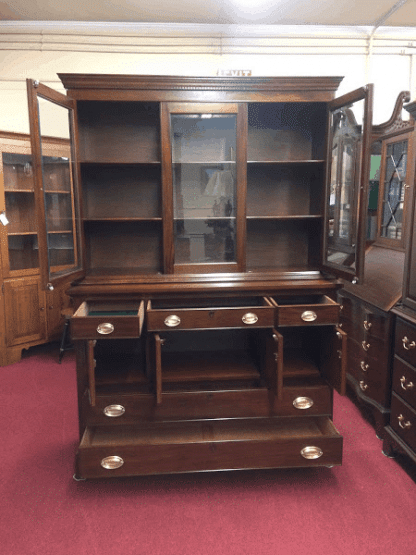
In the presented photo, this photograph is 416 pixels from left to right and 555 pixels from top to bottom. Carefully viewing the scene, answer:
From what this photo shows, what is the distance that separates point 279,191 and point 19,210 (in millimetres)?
2194

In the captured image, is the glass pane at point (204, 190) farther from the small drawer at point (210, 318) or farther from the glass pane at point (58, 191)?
the glass pane at point (58, 191)

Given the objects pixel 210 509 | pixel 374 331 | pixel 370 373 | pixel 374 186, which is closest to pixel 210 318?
pixel 210 509

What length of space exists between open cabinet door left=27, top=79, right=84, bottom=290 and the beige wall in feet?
5.59

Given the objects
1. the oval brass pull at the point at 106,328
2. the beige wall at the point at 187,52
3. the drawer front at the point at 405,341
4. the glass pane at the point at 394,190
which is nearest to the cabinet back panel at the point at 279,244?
the drawer front at the point at 405,341

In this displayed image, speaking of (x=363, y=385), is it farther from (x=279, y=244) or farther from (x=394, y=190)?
(x=394, y=190)

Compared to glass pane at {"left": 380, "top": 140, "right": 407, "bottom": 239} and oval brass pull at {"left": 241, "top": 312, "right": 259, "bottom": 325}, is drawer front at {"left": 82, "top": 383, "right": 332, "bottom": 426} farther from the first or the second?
glass pane at {"left": 380, "top": 140, "right": 407, "bottom": 239}

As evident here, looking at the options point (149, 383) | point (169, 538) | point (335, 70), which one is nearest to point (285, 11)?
point (335, 70)

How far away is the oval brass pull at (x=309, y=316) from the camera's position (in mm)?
1884

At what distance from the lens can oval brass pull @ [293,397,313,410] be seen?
1.99 m

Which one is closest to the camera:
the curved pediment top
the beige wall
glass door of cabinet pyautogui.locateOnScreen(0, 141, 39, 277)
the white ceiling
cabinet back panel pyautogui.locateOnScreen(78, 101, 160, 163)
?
cabinet back panel pyautogui.locateOnScreen(78, 101, 160, 163)

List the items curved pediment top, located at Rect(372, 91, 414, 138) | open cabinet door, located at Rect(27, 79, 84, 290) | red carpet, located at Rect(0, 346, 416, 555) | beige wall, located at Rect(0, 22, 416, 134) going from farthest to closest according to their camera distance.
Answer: beige wall, located at Rect(0, 22, 416, 134) < curved pediment top, located at Rect(372, 91, 414, 138) < open cabinet door, located at Rect(27, 79, 84, 290) < red carpet, located at Rect(0, 346, 416, 555)

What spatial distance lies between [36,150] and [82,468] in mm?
1381

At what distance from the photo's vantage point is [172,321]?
1867 mm

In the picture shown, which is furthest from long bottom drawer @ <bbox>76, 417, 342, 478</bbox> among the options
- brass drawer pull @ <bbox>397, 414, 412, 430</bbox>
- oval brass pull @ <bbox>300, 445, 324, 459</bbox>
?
brass drawer pull @ <bbox>397, 414, 412, 430</bbox>
